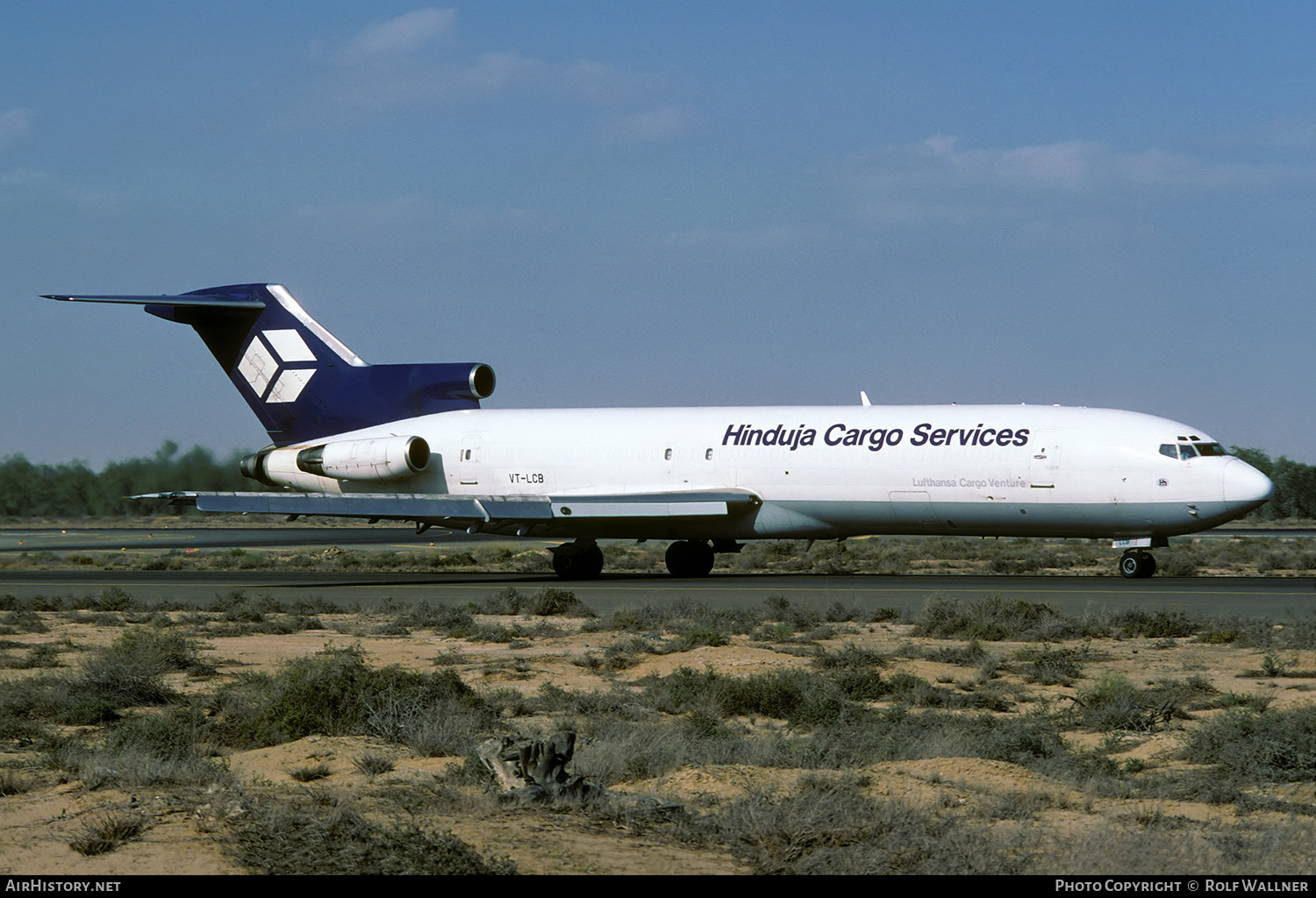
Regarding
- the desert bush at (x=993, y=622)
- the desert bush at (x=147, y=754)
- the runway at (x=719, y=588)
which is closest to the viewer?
the desert bush at (x=147, y=754)

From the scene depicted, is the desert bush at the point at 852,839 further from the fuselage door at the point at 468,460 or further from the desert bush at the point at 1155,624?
the fuselage door at the point at 468,460

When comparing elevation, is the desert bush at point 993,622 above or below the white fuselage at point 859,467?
below

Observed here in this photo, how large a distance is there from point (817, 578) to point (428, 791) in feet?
77.5

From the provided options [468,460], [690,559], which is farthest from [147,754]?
[468,460]

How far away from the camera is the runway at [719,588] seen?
80.4 ft

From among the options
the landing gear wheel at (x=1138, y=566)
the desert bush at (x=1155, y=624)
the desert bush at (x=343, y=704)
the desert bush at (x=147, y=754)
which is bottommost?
the desert bush at (x=147, y=754)

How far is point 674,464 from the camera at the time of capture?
3384 centimetres

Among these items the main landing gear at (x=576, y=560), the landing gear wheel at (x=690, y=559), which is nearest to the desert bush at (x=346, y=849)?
the main landing gear at (x=576, y=560)

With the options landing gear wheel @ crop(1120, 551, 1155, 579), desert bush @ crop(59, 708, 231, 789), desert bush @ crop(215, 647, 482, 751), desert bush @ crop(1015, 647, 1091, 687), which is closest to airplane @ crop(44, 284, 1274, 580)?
landing gear wheel @ crop(1120, 551, 1155, 579)

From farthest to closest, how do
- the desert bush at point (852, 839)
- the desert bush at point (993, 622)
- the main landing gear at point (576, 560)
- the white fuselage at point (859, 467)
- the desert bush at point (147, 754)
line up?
the main landing gear at point (576, 560), the white fuselage at point (859, 467), the desert bush at point (993, 622), the desert bush at point (147, 754), the desert bush at point (852, 839)

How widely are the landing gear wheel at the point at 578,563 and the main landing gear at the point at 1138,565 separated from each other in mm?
12193

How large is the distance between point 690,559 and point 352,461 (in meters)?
9.32

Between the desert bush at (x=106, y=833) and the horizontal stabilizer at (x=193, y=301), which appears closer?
the desert bush at (x=106, y=833)

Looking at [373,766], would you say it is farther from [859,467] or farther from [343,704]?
[859,467]
